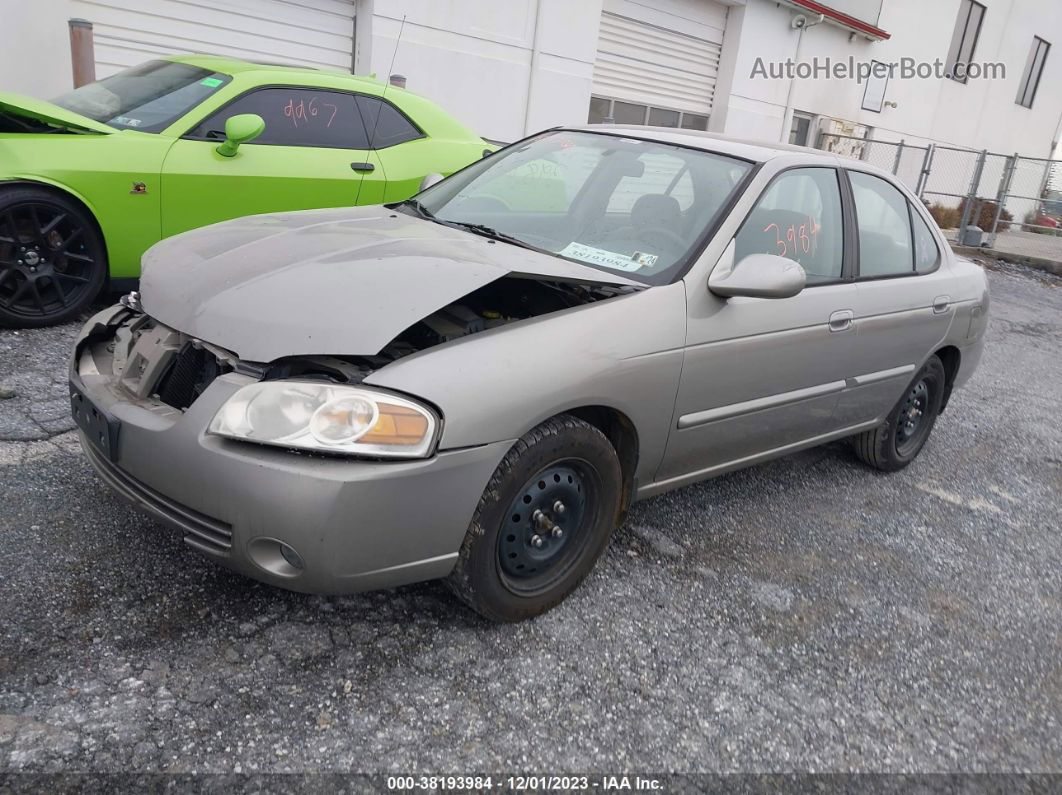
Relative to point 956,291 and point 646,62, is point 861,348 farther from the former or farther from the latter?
point 646,62

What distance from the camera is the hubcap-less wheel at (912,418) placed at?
4598 millimetres

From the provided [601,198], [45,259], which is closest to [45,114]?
[45,259]

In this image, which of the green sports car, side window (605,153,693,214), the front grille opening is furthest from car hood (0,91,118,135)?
side window (605,153,693,214)

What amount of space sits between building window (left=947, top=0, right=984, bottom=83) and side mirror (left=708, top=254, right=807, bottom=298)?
69.3ft

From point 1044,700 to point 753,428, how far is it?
52.4 inches

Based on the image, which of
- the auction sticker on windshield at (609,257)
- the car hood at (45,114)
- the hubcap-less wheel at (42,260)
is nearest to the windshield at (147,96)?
the car hood at (45,114)

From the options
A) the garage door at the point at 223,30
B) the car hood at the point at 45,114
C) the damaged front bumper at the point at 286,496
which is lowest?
→ the damaged front bumper at the point at 286,496

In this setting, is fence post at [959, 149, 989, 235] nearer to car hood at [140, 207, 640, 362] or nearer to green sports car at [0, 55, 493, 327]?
green sports car at [0, 55, 493, 327]

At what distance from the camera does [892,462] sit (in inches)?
184

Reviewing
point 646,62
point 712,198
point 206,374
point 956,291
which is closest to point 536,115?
point 646,62

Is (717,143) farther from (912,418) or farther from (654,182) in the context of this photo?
(912,418)

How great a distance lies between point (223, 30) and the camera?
345 inches

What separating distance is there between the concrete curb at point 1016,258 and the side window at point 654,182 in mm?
12463

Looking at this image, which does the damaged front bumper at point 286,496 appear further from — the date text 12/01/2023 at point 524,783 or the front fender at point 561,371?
the date text 12/01/2023 at point 524,783
